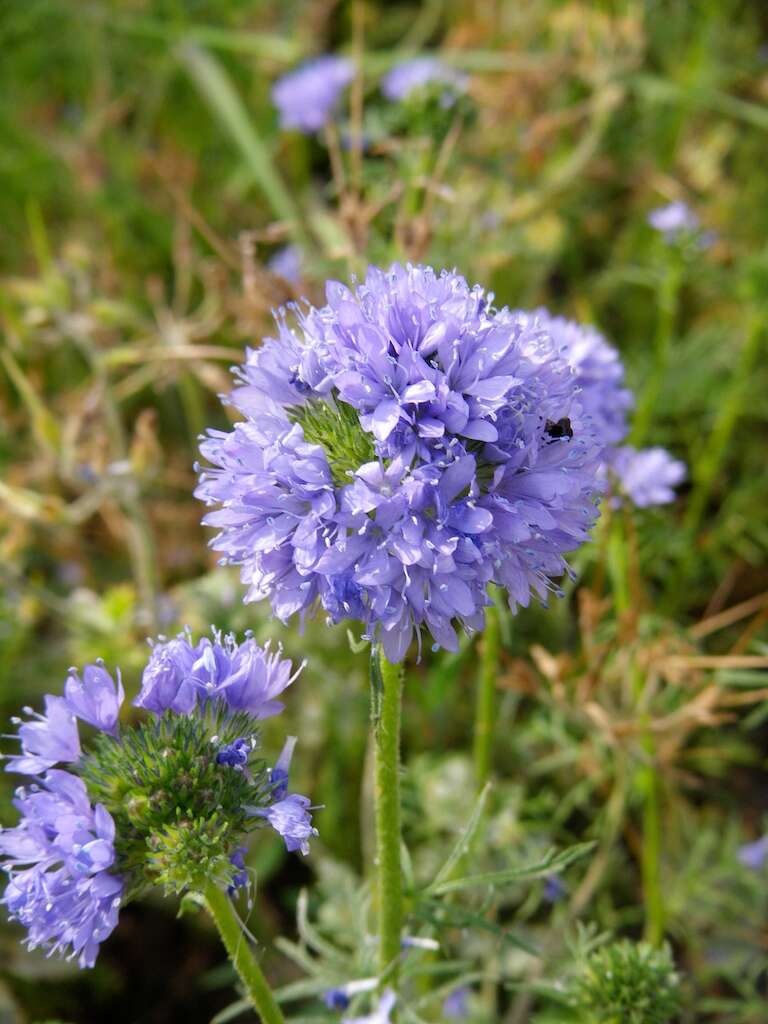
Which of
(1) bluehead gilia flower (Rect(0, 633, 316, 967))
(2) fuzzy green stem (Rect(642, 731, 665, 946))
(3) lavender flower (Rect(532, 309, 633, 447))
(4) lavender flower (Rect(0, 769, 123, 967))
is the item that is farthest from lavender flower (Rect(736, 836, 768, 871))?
(4) lavender flower (Rect(0, 769, 123, 967))

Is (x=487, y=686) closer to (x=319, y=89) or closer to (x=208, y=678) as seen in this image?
(x=208, y=678)

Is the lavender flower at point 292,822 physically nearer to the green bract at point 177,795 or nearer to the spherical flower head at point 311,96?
the green bract at point 177,795

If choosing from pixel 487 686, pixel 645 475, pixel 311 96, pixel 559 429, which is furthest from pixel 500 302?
pixel 559 429

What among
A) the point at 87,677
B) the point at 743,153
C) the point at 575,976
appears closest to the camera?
the point at 87,677

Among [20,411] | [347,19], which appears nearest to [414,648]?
[20,411]

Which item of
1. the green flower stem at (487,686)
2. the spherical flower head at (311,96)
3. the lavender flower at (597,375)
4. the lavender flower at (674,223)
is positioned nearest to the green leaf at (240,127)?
the spherical flower head at (311,96)

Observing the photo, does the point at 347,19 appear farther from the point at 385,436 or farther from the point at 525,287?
the point at 385,436
